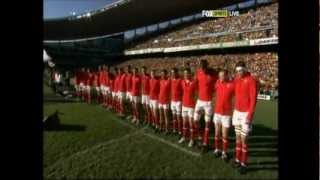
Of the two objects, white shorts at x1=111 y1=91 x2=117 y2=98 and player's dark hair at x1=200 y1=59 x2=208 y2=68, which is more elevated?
player's dark hair at x1=200 y1=59 x2=208 y2=68

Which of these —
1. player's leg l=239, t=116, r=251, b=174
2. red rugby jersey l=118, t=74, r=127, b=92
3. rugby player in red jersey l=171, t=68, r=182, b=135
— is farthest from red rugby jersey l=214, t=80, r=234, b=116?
red rugby jersey l=118, t=74, r=127, b=92

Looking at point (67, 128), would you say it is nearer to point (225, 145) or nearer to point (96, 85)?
point (225, 145)

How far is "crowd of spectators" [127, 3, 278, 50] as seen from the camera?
4762 mm

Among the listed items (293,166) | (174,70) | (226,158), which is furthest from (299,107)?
(174,70)

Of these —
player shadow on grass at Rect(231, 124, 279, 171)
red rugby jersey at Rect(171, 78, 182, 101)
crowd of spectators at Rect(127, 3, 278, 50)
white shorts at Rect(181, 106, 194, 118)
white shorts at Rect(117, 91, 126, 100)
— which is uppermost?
crowd of spectators at Rect(127, 3, 278, 50)

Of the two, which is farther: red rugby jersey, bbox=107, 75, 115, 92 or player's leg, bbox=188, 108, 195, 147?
red rugby jersey, bbox=107, 75, 115, 92

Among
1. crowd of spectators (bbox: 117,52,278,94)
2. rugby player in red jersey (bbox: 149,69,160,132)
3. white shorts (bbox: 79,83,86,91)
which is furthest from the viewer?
white shorts (bbox: 79,83,86,91)

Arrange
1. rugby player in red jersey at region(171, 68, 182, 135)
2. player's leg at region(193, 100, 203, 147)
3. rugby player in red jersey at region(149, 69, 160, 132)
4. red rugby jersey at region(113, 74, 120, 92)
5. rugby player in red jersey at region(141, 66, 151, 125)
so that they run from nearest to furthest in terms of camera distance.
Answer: player's leg at region(193, 100, 203, 147) → rugby player in red jersey at region(171, 68, 182, 135) → rugby player in red jersey at region(149, 69, 160, 132) → rugby player in red jersey at region(141, 66, 151, 125) → red rugby jersey at region(113, 74, 120, 92)

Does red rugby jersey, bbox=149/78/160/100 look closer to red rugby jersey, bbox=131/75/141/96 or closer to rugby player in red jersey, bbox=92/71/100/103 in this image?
red rugby jersey, bbox=131/75/141/96

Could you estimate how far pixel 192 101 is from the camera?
6.10 meters

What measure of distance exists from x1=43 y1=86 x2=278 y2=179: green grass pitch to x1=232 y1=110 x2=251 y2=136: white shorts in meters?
0.27

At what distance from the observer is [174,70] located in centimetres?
A: 655
